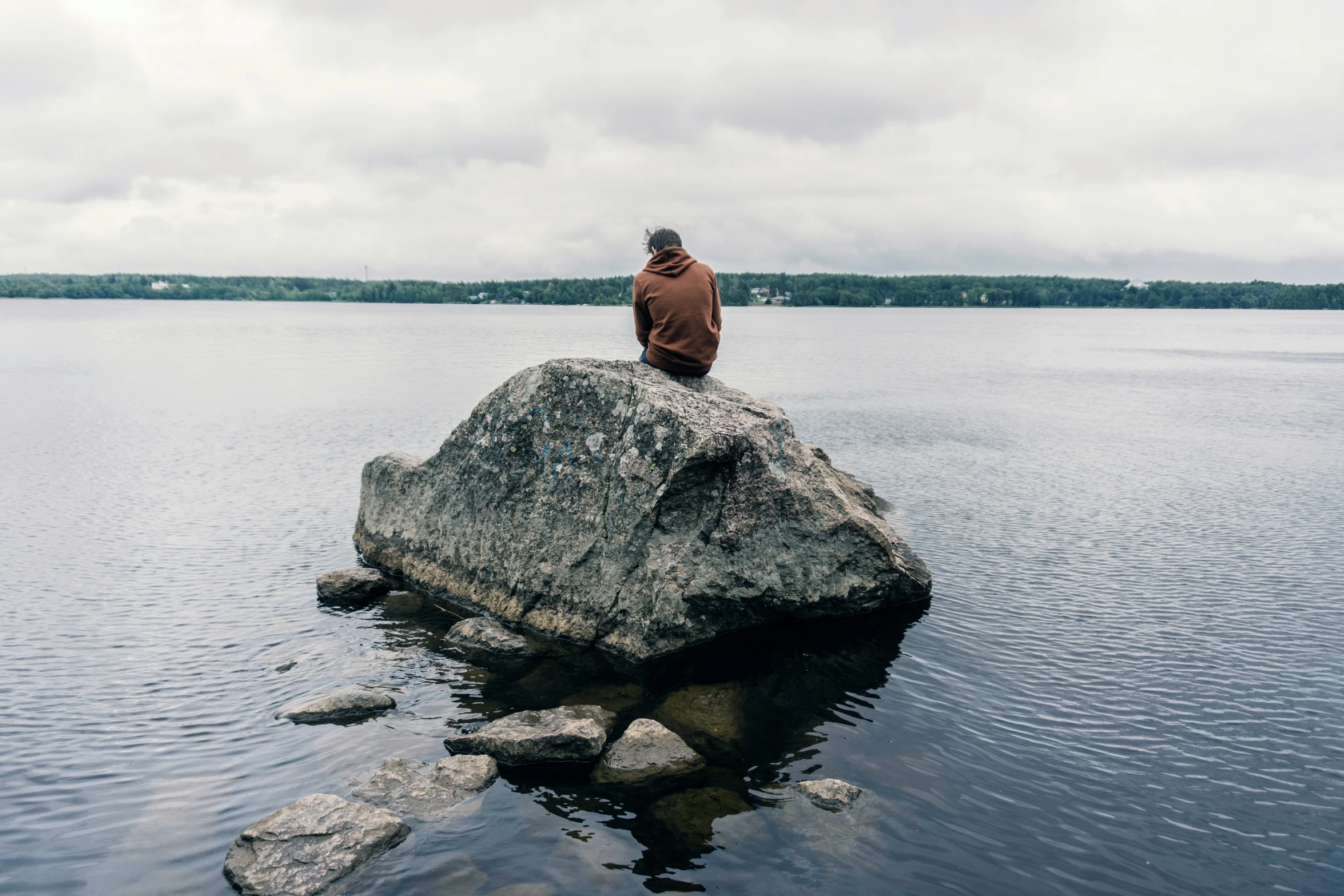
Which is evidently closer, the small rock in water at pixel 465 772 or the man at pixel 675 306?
the small rock in water at pixel 465 772

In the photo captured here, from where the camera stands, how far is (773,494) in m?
11.5

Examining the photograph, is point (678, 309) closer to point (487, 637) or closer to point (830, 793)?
point (487, 637)

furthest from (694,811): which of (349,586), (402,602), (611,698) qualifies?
(349,586)

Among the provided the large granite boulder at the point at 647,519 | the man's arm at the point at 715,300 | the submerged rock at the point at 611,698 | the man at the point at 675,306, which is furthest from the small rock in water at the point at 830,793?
the man's arm at the point at 715,300

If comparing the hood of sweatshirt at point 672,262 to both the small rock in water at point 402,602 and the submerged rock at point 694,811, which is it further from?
the submerged rock at point 694,811

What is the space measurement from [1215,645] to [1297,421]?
90.4 ft

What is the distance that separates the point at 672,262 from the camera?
41.1 ft

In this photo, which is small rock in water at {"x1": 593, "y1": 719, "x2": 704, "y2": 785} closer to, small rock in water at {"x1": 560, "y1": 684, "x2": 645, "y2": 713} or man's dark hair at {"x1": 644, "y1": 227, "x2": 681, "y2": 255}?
small rock in water at {"x1": 560, "y1": 684, "x2": 645, "y2": 713}

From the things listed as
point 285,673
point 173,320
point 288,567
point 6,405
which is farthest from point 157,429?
point 173,320

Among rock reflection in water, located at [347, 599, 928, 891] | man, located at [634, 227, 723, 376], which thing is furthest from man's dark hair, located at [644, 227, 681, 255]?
rock reflection in water, located at [347, 599, 928, 891]

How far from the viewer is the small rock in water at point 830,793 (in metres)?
7.63

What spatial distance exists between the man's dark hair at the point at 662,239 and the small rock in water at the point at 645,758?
23.8 ft

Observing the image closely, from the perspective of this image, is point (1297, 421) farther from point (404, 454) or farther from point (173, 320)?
point (173, 320)

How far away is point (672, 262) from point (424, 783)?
806cm
